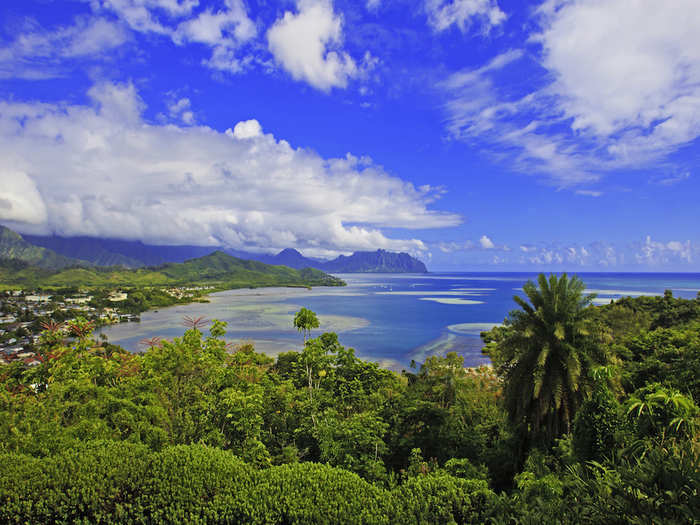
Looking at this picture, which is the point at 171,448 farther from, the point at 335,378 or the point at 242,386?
the point at 335,378

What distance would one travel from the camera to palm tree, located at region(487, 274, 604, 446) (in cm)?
1277

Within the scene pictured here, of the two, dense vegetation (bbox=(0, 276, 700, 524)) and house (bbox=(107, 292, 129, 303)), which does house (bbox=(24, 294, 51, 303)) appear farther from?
dense vegetation (bbox=(0, 276, 700, 524))

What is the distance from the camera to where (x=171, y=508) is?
576 centimetres

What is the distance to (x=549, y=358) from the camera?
13.2m

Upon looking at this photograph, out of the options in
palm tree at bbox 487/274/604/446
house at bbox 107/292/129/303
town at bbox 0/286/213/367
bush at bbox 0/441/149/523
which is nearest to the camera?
bush at bbox 0/441/149/523

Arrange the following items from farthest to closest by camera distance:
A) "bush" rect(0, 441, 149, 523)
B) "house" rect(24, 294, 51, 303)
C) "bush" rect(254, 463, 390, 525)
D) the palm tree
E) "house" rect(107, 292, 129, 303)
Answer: "house" rect(107, 292, 129, 303) < "house" rect(24, 294, 51, 303) < the palm tree < "bush" rect(254, 463, 390, 525) < "bush" rect(0, 441, 149, 523)

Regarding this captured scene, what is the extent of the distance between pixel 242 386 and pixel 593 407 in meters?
10.1

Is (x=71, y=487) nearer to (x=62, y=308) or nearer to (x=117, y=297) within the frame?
(x=62, y=308)

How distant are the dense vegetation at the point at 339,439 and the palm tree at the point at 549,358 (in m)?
0.06

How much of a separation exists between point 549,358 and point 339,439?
8.29m

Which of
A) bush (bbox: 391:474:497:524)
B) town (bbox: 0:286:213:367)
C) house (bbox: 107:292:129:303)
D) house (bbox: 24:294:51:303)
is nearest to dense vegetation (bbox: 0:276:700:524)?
bush (bbox: 391:474:497:524)

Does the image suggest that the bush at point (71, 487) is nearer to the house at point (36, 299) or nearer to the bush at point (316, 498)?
the bush at point (316, 498)

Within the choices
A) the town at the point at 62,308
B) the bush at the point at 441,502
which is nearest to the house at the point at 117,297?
the town at the point at 62,308

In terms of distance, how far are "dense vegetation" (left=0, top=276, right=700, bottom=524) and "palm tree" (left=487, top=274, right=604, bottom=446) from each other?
0.06m
